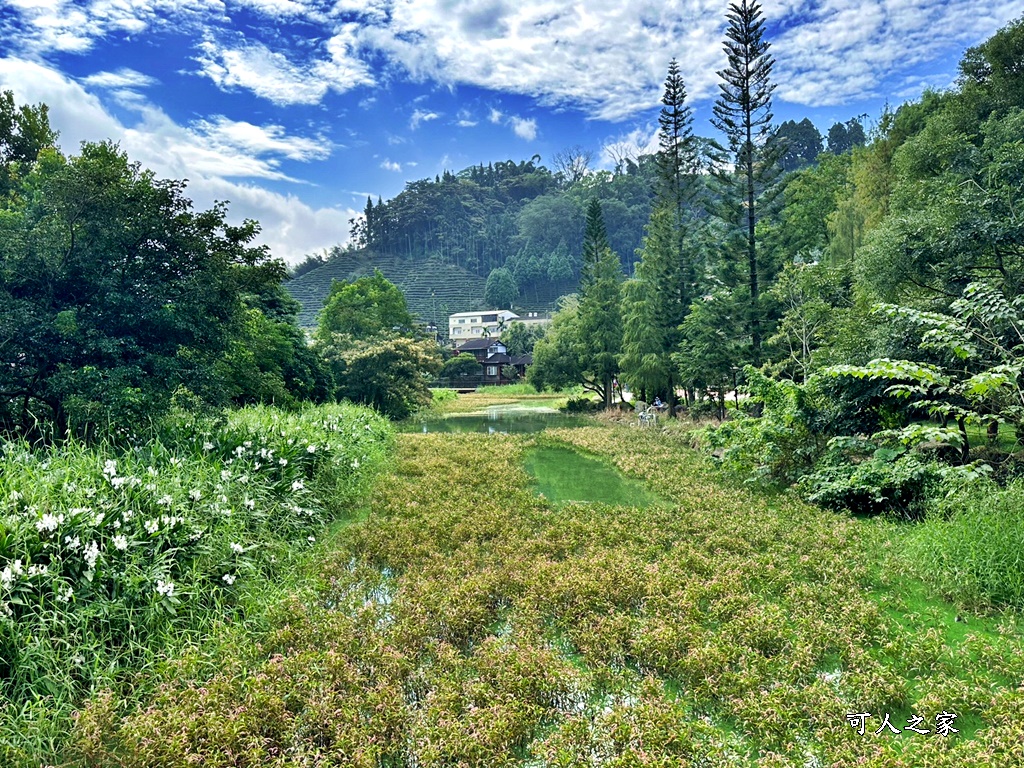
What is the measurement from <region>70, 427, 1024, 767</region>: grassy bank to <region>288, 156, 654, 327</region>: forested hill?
5712cm

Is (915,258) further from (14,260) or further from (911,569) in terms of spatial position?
(14,260)

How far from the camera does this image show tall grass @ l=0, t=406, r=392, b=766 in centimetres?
288

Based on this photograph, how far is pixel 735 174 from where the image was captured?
48.2 feet

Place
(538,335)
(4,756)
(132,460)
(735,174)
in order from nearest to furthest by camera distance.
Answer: (4,756) < (132,460) < (735,174) < (538,335)

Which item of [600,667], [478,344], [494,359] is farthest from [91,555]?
[478,344]

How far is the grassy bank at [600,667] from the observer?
253 cm

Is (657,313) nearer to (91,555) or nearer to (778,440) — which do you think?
(778,440)

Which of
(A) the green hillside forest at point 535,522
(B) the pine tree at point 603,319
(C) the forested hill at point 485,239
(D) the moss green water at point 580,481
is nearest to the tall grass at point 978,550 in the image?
(A) the green hillside forest at point 535,522

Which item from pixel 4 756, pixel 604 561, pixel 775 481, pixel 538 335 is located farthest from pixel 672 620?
pixel 538 335

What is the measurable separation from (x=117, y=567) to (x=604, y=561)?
374 cm

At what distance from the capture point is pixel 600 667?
3.21m

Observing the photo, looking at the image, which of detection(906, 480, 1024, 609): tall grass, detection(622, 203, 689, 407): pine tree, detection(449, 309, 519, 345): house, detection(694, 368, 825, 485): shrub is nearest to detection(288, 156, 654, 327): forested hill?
detection(449, 309, 519, 345): house

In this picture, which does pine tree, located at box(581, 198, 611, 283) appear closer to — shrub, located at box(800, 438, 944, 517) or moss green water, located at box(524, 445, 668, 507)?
moss green water, located at box(524, 445, 668, 507)

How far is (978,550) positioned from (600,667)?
3135 millimetres
